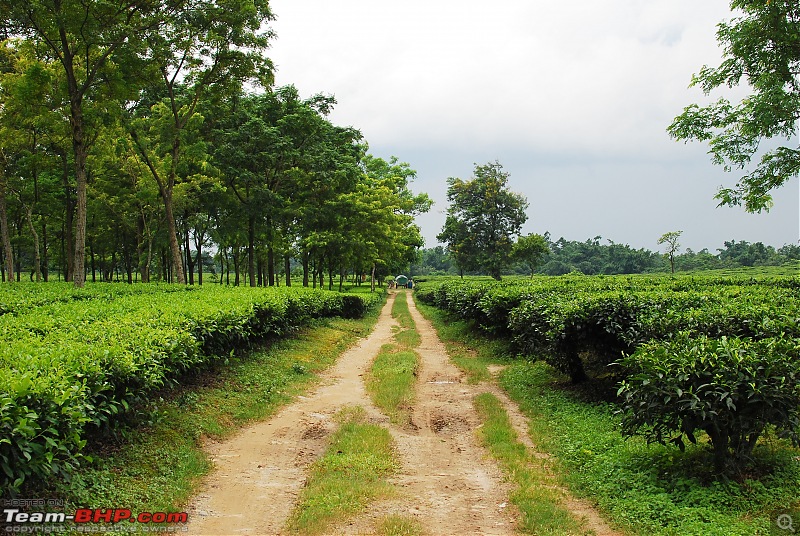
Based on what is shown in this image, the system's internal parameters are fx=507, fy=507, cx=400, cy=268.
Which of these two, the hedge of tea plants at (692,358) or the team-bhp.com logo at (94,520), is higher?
the hedge of tea plants at (692,358)

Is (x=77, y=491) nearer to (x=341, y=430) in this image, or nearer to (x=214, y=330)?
(x=341, y=430)

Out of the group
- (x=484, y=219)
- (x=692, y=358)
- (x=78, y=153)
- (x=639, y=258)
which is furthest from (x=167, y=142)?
(x=639, y=258)

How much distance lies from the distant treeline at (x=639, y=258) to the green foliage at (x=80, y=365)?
5077cm

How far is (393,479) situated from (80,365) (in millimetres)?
3030

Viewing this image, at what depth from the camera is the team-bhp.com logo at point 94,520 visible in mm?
3334

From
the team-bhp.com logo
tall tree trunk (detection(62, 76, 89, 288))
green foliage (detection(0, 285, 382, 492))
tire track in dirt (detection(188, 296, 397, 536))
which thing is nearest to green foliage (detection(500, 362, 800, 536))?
tire track in dirt (detection(188, 296, 397, 536))

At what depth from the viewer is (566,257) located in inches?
3536

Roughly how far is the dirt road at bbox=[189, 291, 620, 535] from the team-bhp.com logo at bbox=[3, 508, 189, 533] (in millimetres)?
209

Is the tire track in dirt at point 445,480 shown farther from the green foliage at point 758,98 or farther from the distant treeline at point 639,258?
the distant treeline at point 639,258

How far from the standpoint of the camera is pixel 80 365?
13.4 ft

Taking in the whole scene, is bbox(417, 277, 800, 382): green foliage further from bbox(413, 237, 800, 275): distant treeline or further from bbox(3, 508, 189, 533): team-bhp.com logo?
bbox(413, 237, 800, 275): distant treeline

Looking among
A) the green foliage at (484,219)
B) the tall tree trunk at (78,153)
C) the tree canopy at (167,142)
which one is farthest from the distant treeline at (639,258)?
the tall tree trunk at (78,153)

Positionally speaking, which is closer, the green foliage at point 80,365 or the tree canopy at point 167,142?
the green foliage at point 80,365

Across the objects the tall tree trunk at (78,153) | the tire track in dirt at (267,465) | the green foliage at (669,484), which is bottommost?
the tire track in dirt at (267,465)
